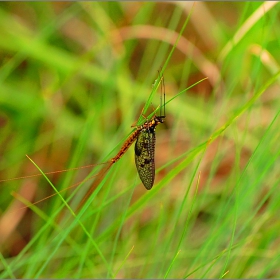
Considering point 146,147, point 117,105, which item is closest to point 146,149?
point 146,147

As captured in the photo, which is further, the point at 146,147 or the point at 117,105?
the point at 117,105

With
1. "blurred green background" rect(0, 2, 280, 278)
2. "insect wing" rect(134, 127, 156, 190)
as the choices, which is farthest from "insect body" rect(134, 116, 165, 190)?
"blurred green background" rect(0, 2, 280, 278)

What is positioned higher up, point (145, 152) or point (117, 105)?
point (117, 105)

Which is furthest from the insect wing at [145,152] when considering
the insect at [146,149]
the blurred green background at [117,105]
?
the blurred green background at [117,105]

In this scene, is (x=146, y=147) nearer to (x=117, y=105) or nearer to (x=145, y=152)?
(x=145, y=152)

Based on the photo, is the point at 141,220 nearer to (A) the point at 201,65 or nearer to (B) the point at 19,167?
(B) the point at 19,167

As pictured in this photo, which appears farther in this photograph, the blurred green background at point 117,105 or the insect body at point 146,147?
the blurred green background at point 117,105

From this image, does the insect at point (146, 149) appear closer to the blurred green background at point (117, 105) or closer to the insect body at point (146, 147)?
the insect body at point (146, 147)

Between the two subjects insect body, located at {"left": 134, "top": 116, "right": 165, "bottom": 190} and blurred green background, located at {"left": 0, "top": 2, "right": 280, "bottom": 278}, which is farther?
blurred green background, located at {"left": 0, "top": 2, "right": 280, "bottom": 278}

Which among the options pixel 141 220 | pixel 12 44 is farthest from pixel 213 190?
pixel 12 44

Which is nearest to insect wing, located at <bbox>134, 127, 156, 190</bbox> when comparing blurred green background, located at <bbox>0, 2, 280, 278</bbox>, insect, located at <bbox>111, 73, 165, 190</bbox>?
insect, located at <bbox>111, 73, 165, 190</bbox>

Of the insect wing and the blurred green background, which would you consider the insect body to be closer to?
the insect wing
